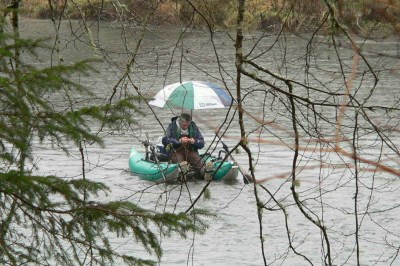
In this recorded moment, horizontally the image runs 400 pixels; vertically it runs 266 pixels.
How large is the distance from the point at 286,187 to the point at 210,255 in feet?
12.8

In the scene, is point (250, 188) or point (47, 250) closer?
point (47, 250)

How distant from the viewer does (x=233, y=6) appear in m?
5.51

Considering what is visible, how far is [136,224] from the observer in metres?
4.08

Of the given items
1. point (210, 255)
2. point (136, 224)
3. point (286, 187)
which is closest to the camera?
point (136, 224)

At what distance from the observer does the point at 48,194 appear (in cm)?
391

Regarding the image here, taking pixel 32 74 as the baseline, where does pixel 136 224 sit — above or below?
below

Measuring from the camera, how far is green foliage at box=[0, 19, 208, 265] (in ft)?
12.5

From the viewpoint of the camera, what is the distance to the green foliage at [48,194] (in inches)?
149

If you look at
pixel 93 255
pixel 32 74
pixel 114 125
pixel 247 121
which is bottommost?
pixel 247 121

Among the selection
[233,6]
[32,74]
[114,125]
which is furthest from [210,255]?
[32,74]

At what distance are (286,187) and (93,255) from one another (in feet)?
38.3

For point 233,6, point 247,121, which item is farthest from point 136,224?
point 247,121

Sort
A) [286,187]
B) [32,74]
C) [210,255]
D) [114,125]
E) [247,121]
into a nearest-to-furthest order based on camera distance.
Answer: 1. [32,74]
2. [114,125]
3. [210,255]
4. [286,187]
5. [247,121]

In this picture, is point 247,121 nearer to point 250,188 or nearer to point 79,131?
point 250,188
